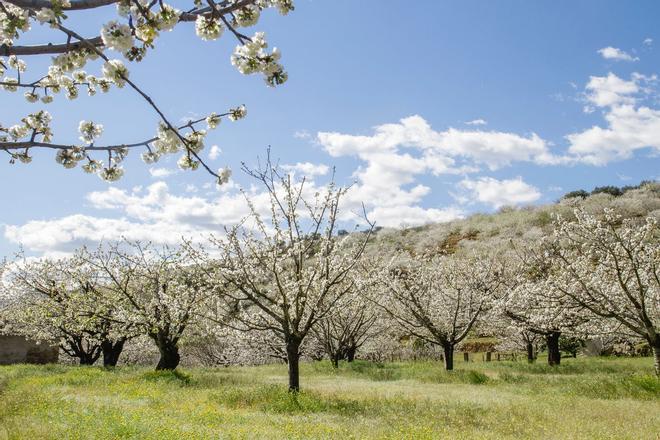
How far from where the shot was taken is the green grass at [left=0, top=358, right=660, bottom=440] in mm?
9234

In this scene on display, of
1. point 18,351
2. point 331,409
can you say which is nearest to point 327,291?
point 331,409

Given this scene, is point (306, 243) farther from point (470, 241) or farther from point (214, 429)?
point (470, 241)

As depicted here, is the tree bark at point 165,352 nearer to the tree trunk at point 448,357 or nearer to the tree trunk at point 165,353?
the tree trunk at point 165,353

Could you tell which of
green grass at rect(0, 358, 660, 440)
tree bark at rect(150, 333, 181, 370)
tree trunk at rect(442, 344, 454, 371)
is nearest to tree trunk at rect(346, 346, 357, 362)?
tree trunk at rect(442, 344, 454, 371)

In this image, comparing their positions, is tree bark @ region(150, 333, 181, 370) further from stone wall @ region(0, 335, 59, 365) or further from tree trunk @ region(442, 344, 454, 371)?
stone wall @ region(0, 335, 59, 365)

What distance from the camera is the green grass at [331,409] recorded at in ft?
30.3

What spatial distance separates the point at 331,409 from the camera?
12.5m

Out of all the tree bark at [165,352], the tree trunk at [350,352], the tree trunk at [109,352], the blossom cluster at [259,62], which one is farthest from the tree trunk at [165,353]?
the blossom cluster at [259,62]

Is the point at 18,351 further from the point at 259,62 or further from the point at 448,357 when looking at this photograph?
the point at 259,62

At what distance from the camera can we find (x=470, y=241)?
74.1 m

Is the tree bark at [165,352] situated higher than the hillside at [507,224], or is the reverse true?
the hillside at [507,224]

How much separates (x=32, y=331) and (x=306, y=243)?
23672mm

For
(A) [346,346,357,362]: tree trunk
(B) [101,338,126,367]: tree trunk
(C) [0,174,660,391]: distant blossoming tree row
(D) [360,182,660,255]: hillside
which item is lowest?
(A) [346,346,357,362]: tree trunk

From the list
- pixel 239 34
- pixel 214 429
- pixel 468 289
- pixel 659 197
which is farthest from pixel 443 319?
pixel 659 197
